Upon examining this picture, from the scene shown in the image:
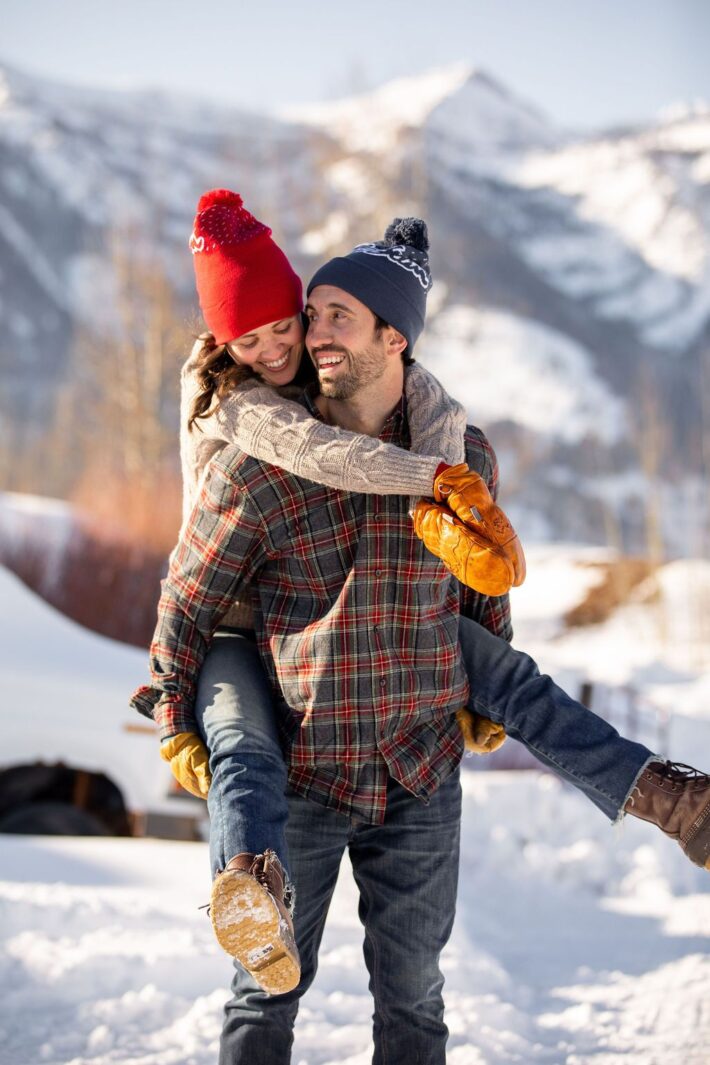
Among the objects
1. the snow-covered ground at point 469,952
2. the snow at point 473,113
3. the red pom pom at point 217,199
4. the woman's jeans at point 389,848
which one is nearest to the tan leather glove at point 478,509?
the woman's jeans at point 389,848

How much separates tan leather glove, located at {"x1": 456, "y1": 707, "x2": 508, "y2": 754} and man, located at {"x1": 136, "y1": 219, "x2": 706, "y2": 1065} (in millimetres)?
140

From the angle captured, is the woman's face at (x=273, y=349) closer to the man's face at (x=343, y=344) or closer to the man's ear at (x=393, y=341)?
the man's face at (x=343, y=344)

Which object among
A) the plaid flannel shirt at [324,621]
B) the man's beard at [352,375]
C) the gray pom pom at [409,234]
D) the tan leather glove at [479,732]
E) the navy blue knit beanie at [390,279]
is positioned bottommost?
the tan leather glove at [479,732]

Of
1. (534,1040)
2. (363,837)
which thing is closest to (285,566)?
(363,837)

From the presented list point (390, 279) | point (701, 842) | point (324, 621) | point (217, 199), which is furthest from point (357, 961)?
point (217, 199)

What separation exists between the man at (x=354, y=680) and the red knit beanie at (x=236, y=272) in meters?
0.15

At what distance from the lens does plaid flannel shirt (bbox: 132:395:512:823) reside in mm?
2166

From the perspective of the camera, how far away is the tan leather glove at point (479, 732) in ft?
7.91

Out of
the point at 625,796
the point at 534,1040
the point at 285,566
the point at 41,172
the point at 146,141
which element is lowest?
the point at 534,1040

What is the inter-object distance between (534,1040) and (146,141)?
48788 millimetres

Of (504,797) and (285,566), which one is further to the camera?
(504,797)

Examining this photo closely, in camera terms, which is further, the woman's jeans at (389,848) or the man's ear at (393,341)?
the man's ear at (393,341)

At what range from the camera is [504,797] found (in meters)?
5.77

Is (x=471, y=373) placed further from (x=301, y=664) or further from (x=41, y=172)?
(x=301, y=664)
